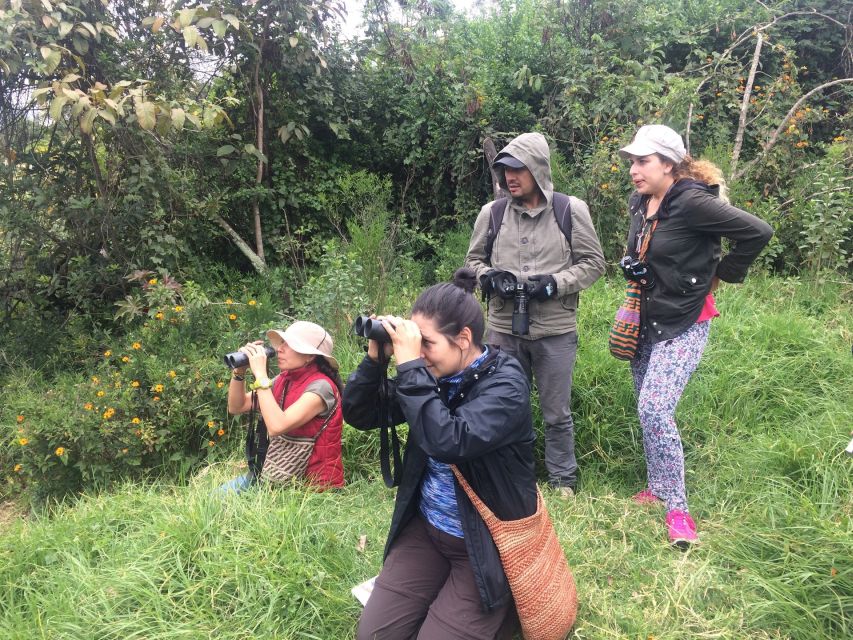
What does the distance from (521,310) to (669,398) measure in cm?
79

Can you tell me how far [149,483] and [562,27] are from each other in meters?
5.79

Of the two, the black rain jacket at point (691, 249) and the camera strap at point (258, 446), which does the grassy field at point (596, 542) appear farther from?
the black rain jacket at point (691, 249)

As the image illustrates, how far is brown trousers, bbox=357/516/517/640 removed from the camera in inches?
73.9

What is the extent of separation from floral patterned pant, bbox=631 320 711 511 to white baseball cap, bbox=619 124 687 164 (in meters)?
0.74

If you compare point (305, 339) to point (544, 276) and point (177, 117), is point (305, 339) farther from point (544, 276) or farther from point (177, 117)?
point (177, 117)

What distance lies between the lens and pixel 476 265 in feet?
10.5

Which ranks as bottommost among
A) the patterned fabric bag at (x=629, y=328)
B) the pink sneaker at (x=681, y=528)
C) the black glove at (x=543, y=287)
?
the pink sneaker at (x=681, y=528)

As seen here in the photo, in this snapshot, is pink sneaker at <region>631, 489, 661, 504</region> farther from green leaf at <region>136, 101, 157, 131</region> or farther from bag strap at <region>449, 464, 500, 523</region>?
green leaf at <region>136, 101, 157, 131</region>

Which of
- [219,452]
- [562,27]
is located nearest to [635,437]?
[219,452]

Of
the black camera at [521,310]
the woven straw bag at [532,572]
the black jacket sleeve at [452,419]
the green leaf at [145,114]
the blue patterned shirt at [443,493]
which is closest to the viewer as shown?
the black jacket sleeve at [452,419]

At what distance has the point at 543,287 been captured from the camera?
2.92 metres

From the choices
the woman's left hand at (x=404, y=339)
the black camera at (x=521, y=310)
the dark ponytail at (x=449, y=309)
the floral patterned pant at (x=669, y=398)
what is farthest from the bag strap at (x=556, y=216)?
the woman's left hand at (x=404, y=339)

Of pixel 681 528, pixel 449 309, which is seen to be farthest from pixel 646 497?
pixel 449 309

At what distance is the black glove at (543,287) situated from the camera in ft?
9.58
